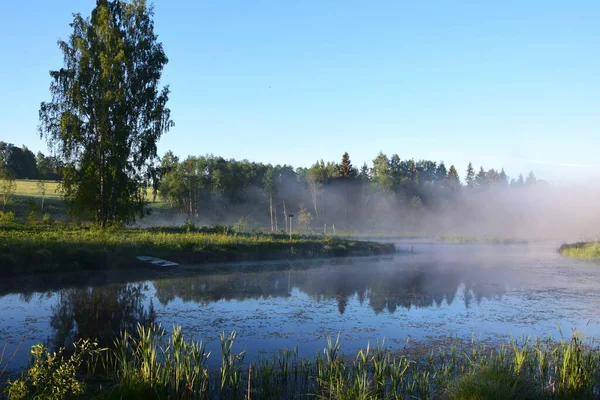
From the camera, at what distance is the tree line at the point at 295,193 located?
50.3 meters

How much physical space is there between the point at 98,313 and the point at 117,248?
25.8ft

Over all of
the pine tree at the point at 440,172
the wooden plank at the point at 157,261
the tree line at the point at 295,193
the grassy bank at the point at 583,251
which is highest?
the pine tree at the point at 440,172

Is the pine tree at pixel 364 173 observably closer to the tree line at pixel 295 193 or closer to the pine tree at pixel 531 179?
the tree line at pixel 295 193

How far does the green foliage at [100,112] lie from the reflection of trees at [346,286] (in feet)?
30.3

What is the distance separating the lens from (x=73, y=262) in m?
15.7

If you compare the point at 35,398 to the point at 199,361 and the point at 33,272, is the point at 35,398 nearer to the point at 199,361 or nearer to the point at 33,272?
the point at 199,361

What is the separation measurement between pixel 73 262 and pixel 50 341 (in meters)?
8.74

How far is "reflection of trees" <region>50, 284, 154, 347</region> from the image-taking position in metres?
8.32

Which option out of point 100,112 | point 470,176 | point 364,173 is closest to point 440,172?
point 470,176

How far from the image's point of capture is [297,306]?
11.7m

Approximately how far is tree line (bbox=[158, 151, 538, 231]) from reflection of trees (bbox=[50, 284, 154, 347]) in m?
30.9

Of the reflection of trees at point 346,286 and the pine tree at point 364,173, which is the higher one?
the pine tree at point 364,173

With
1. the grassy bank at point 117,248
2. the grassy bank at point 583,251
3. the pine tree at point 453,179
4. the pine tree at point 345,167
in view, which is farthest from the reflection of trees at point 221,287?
the pine tree at point 453,179

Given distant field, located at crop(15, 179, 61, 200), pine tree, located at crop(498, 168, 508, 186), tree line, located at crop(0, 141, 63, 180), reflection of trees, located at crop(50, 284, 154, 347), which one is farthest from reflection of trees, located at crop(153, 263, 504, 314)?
pine tree, located at crop(498, 168, 508, 186)
